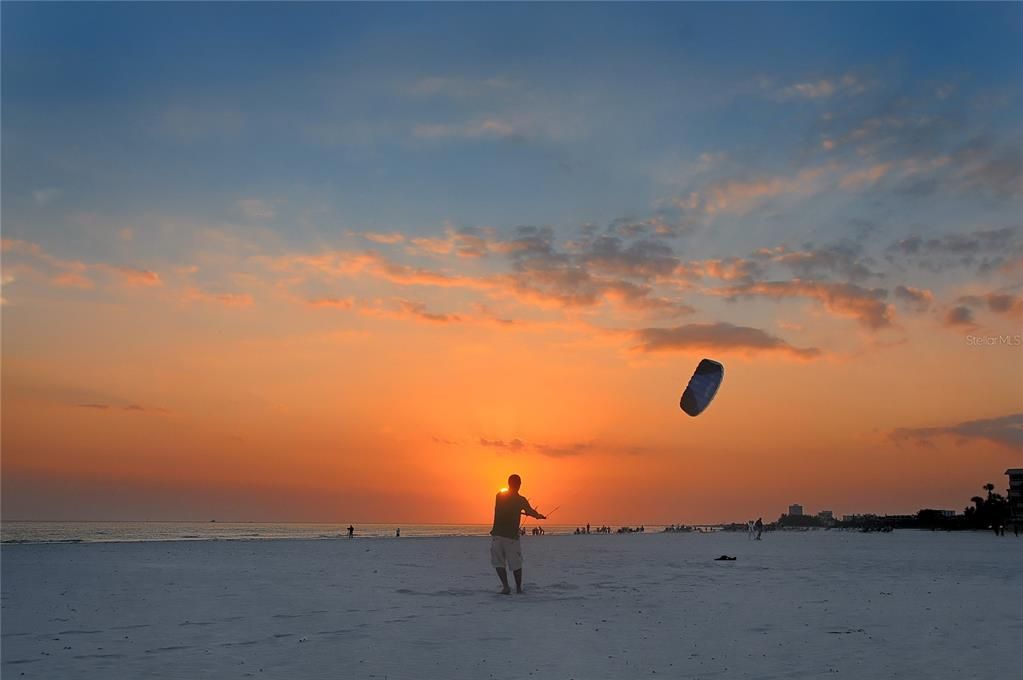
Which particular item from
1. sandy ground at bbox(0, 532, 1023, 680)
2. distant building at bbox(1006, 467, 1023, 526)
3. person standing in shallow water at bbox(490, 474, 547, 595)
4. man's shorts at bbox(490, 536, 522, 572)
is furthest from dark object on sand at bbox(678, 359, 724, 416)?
distant building at bbox(1006, 467, 1023, 526)

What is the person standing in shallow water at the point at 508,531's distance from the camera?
14977mm

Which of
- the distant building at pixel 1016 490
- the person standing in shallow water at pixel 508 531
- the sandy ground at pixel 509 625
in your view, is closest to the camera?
the sandy ground at pixel 509 625

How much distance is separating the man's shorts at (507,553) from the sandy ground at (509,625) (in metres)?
0.67

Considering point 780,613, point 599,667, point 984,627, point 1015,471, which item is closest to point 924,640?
point 984,627

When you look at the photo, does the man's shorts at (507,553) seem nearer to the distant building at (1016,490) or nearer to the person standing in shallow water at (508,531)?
the person standing in shallow water at (508,531)

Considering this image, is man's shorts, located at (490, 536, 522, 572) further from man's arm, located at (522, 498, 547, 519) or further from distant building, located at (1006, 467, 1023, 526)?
distant building, located at (1006, 467, 1023, 526)

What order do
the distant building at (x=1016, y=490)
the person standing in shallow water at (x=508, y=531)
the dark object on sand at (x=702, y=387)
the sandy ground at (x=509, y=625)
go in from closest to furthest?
the sandy ground at (x=509, y=625)
the person standing in shallow water at (x=508, y=531)
the dark object on sand at (x=702, y=387)
the distant building at (x=1016, y=490)

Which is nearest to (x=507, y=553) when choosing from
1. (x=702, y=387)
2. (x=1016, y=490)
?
(x=702, y=387)

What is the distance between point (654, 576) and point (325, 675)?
1217 cm

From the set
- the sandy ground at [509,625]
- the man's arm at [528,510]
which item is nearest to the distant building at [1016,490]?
the sandy ground at [509,625]

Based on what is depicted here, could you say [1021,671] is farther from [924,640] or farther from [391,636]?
[391,636]

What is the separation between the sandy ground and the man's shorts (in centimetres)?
67

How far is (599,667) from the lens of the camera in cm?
845

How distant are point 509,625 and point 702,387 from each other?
838 cm
